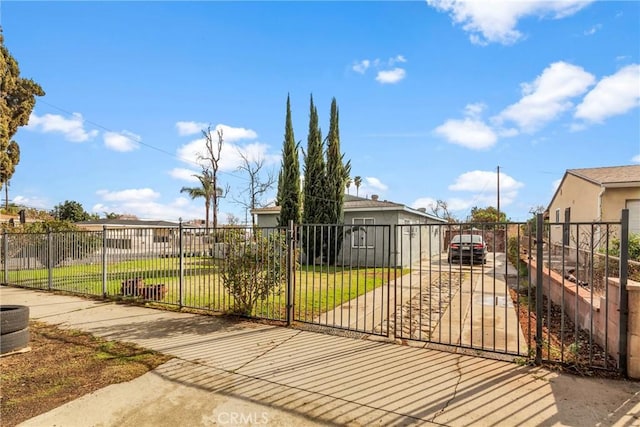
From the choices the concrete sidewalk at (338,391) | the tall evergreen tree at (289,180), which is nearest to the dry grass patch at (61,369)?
the concrete sidewalk at (338,391)

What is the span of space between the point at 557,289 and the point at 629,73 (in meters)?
7.21

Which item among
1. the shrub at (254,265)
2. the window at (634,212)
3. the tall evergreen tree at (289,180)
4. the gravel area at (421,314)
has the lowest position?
the gravel area at (421,314)

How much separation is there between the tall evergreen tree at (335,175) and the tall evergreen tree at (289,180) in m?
1.63

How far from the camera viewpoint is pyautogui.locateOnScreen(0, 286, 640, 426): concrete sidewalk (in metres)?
2.99

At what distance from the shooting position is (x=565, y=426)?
111 inches

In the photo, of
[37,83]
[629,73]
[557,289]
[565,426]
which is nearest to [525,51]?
[629,73]

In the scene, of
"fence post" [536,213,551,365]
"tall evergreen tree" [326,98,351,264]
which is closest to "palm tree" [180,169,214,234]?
"tall evergreen tree" [326,98,351,264]

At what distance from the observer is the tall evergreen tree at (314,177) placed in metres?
17.1

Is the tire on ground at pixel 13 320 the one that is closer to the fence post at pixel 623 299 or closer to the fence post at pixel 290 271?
the fence post at pixel 290 271

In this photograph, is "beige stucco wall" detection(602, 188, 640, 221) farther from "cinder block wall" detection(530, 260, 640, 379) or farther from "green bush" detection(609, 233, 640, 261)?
"cinder block wall" detection(530, 260, 640, 379)

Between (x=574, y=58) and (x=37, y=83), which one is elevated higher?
(x=37, y=83)

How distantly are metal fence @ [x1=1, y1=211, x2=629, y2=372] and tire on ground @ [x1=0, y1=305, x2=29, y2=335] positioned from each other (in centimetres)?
277

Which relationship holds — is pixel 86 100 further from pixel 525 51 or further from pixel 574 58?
pixel 574 58

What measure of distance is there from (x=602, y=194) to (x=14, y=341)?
57.2ft
